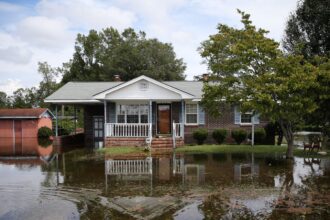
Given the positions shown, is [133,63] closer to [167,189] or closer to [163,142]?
[163,142]

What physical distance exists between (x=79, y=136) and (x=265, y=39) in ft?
67.1

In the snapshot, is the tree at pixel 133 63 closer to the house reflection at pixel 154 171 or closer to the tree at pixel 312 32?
the tree at pixel 312 32

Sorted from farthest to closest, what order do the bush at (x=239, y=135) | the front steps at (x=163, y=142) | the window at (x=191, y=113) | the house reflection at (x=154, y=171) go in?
the window at (x=191, y=113) → the bush at (x=239, y=135) → the front steps at (x=163, y=142) → the house reflection at (x=154, y=171)

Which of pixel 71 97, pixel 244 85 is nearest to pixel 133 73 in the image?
pixel 71 97

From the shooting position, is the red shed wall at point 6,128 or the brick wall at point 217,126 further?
the red shed wall at point 6,128

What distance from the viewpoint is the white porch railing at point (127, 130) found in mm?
24891

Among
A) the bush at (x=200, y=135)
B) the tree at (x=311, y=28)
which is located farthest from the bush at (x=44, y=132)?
the tree at (x=311, y=28)

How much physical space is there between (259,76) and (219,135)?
9164mm

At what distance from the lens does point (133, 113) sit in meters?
27.5

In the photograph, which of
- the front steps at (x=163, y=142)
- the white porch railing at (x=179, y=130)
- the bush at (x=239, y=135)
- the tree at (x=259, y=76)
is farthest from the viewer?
the bush at (x=239, y=135)

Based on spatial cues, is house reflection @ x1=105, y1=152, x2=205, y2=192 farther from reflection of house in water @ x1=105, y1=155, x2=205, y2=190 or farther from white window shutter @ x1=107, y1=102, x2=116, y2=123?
white window shutter @ x1=107, y1=102, x2=116, y2=123

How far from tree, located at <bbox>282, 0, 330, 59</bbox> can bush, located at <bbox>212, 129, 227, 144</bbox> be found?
693 centimetres

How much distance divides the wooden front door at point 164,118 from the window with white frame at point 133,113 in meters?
0.97

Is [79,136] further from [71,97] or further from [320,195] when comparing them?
[320,195]
